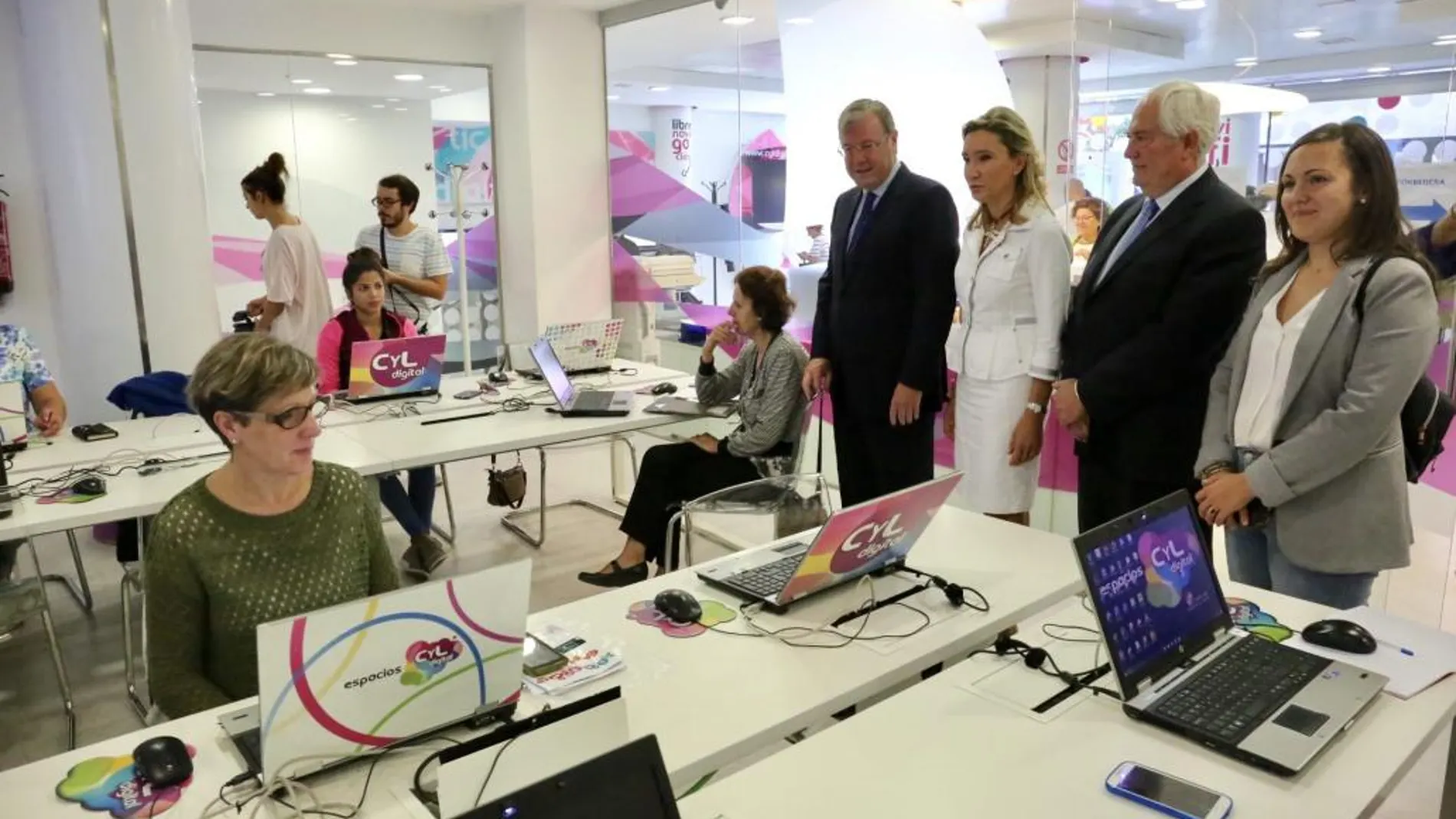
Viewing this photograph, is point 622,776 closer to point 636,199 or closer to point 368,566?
point 368,566

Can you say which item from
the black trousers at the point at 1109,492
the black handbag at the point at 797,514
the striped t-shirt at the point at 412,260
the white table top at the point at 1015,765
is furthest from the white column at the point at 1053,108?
the white table top at the point at 1015,765

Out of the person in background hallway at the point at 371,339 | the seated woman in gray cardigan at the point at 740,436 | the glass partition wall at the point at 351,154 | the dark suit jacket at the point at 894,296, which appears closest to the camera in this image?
the dark suit jacket at the point at 894,296

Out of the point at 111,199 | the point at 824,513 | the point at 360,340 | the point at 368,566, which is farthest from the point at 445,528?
the point at 368,566

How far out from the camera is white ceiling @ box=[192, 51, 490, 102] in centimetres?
553

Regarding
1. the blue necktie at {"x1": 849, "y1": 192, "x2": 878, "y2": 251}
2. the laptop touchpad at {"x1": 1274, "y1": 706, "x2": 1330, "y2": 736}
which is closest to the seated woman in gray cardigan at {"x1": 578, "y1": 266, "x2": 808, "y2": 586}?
the blue necktie at {"x1": 849, "y1": 192, "x2": 878, "y2": 251}

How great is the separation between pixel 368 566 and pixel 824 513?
1291 millimetres

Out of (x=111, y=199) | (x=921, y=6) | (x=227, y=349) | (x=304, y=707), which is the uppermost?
(x=921, y=6)

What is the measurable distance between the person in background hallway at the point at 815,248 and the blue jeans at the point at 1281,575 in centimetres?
330

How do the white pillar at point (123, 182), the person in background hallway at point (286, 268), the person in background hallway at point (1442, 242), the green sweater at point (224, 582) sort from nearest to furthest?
the green sweater at point (224, 582)
the person in background hallway at point (1442, 242)
the person in background hallway at point (286, 268)
the white pillar at point (123, 182)

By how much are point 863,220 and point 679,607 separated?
156cm

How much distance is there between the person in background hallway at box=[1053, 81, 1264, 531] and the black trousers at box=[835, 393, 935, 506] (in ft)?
1.95

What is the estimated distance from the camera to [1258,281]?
2.15m

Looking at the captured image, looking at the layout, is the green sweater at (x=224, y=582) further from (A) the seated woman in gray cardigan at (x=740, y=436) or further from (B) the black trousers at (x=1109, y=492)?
(A) the seated woman in gray cardigan at (x=740, y=436)

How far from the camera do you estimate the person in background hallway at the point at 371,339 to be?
4.02 metres
